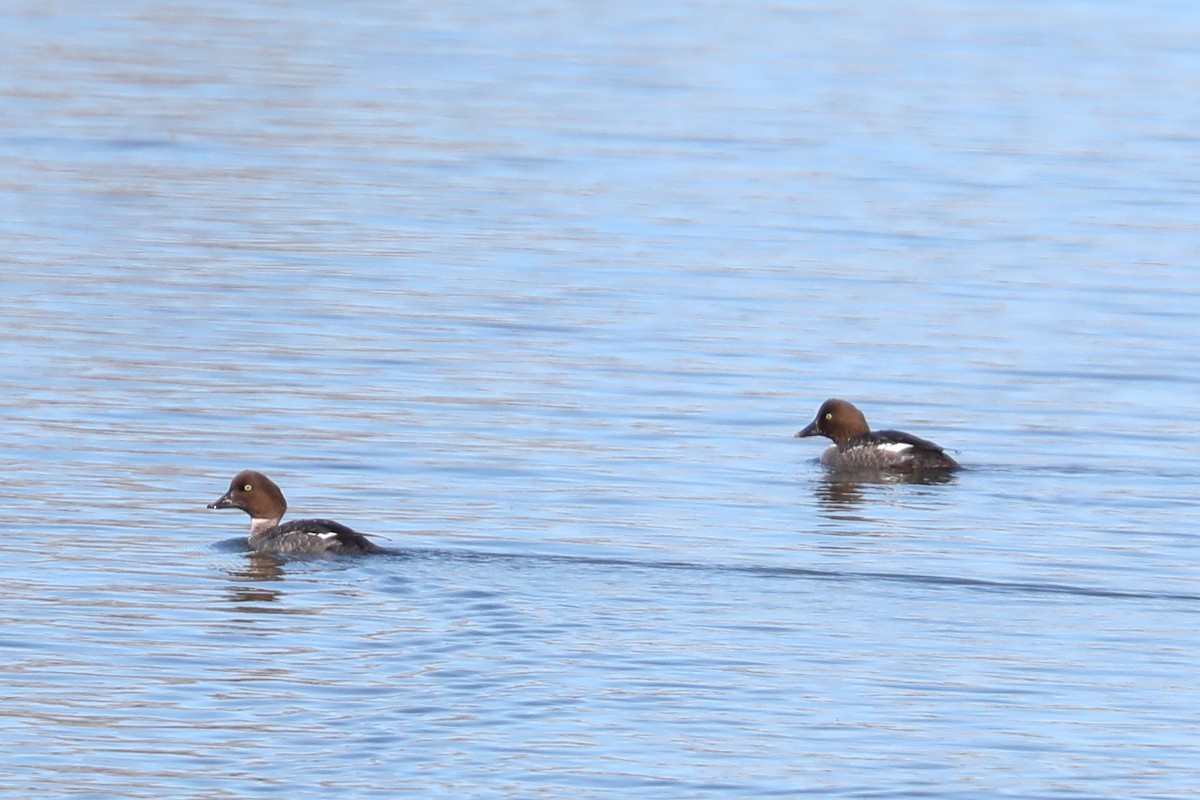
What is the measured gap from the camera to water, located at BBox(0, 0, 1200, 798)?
11.5 meters

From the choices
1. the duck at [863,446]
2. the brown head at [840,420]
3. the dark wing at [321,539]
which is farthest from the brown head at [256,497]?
the brown head at [840,420]

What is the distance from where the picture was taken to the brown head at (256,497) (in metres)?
15.3

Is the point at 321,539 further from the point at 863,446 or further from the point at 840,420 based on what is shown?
the point at 840,420

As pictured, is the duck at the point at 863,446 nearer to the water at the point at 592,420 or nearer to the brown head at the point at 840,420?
the brown head at the point at 840,420

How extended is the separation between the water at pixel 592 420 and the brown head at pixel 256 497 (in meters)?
0.52

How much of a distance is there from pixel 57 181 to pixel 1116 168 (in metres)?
13.0

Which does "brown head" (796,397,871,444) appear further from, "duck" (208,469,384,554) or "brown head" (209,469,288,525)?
"brown head" (209,469,288,525)

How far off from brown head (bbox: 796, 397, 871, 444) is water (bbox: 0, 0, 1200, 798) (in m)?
0.34

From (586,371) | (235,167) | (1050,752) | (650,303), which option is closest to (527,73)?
(235,167)

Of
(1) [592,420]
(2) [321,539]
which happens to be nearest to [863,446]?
(1) [592,420]

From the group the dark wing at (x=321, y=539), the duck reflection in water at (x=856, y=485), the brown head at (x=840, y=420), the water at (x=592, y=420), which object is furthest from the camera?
the brown head at (x=840, y=420)

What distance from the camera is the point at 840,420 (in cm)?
1836

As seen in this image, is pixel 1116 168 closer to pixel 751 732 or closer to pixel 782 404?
pixel 782 404

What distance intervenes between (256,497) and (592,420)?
4.15m
